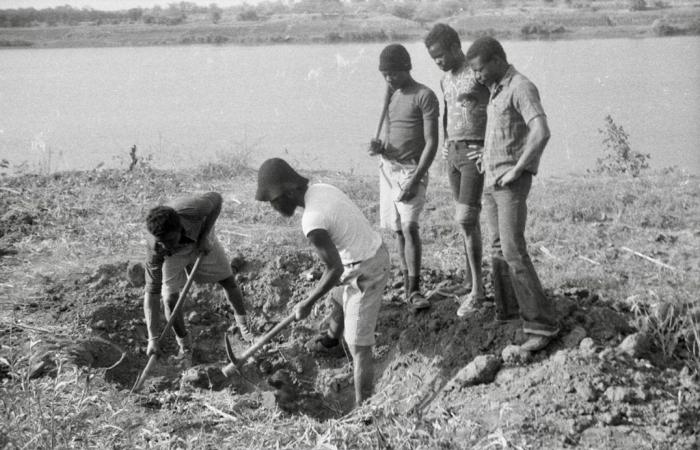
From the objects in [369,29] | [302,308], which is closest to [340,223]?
[302,308]

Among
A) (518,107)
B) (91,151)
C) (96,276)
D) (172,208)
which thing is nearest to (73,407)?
(172,208)

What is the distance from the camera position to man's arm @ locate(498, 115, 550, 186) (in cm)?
343

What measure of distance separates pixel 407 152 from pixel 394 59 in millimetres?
593

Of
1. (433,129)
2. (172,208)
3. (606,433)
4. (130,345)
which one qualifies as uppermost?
(433,129)

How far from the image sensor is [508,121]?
143 inches

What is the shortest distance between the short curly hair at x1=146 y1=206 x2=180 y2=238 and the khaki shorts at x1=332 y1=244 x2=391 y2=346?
3.42ft

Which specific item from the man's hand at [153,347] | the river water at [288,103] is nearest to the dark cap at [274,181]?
the man's hand at [153,347]

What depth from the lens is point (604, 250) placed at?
A: 578cm

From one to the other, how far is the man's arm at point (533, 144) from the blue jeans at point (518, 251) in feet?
0.32

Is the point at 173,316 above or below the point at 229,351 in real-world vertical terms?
above

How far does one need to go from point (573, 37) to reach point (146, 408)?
75.8ft

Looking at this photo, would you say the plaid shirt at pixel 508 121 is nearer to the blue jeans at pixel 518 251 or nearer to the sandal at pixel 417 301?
the blue jeans at pixel 518 251

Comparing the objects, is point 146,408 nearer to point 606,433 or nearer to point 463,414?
point 463,414

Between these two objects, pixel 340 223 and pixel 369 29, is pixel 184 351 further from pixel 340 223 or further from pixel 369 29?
pixel 369 29
